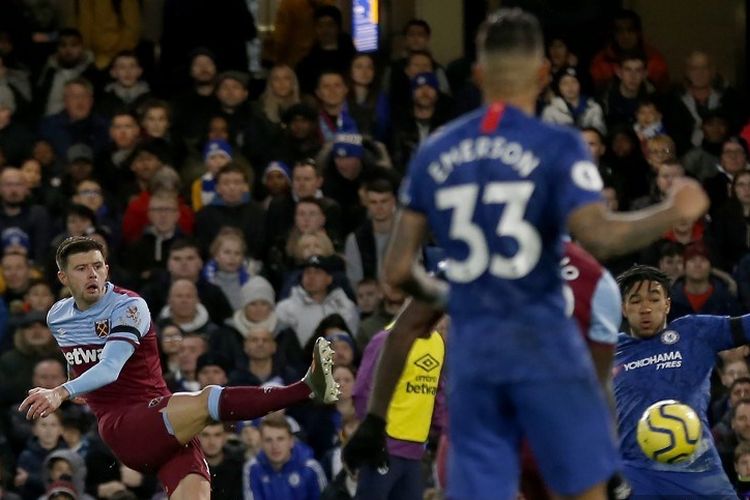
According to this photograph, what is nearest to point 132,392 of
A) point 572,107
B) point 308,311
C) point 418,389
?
point 418,389

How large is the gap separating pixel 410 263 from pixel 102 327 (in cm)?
361

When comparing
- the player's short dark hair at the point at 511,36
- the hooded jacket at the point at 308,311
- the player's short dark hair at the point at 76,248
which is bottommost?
the hooded jacket at the point at 308,311

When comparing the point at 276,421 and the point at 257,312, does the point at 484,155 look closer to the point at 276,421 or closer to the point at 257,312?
the point at 276,421

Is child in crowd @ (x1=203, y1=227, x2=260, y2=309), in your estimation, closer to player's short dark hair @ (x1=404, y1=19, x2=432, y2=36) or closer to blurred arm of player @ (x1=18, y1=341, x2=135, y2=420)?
player's short dark hair @ (x1=404, y1=19, x2=432, y2=36)

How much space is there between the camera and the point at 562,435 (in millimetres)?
5234

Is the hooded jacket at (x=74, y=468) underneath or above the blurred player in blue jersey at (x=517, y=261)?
underneath

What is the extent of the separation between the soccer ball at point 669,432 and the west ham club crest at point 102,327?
2.63 metres

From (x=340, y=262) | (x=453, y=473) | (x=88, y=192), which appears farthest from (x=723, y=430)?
(x=453, y=473)

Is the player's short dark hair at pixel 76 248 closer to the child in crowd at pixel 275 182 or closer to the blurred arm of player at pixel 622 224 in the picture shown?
the blurred arm of player at pixel 622 224

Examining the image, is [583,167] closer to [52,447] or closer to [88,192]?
[52,447]

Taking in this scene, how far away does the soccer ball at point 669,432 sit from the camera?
27.1 ft

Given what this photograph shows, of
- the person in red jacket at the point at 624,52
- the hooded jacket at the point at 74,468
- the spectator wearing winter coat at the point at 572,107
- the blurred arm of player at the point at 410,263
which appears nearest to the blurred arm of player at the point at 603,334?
the blurred arm of player at the point at 410,263

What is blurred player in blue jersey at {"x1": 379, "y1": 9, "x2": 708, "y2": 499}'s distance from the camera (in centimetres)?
523

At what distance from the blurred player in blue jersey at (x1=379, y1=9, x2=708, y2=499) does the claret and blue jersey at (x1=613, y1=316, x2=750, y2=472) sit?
11.1 feet
